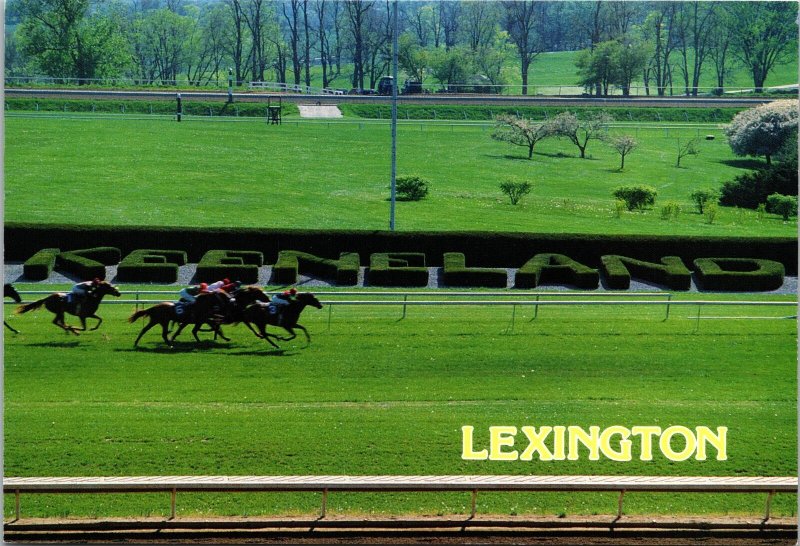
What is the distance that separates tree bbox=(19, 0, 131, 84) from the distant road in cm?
210

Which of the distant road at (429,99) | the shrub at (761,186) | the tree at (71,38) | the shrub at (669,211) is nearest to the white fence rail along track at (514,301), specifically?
the shrub at (669,211)

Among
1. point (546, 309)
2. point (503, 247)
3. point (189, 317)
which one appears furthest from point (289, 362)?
point (503, 247)

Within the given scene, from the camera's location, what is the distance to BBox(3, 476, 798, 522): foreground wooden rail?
1158cm

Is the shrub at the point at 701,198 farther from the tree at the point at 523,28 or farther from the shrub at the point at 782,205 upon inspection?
the tree at the point at 523,28

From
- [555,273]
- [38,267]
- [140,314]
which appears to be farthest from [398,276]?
[38,267]

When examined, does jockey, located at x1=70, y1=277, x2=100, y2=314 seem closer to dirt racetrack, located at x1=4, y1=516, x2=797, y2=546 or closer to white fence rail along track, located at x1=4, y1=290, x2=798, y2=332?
white fence rail along track, located at x1=4, y1=290, x2=798, y2=332

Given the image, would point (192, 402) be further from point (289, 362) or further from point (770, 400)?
point (770, 400)

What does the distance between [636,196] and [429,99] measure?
723 inches

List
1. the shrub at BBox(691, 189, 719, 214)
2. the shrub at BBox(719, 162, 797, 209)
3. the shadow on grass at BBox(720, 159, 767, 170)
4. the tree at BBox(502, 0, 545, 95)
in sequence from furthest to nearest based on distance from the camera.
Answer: the tree at BBox(502, 0, 545, 95), the shadow on grass at BBox(720, 159, 767, 170), the shrub at BBox(719, 162, 797, 209), the shrub at BBox(691, 189, 719, 214)

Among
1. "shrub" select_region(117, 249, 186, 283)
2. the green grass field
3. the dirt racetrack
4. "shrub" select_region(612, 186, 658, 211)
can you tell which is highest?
the green grass field

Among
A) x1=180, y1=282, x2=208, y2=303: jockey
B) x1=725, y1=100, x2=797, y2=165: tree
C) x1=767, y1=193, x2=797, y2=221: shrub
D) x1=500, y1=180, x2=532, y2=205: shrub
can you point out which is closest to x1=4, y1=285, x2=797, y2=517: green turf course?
x1=180, y1=282, x2=208, y2=303: jockey

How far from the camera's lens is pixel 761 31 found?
168 ft

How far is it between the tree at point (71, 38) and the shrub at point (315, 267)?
75.0 feet

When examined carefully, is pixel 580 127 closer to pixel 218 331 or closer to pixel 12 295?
pixel 218 331
